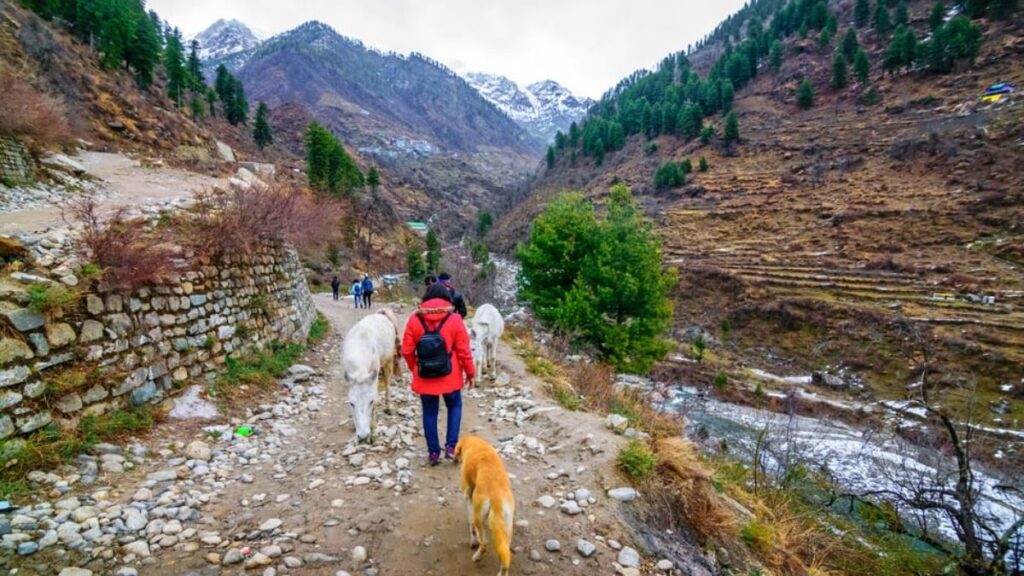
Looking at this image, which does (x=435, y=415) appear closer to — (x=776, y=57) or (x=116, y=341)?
(x=116, y=341)

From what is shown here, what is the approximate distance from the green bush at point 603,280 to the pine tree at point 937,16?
103819 millimetres

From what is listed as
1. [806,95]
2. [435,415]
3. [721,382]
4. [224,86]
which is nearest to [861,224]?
[721,382]

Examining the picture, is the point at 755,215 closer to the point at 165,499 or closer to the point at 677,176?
the point at 677,176

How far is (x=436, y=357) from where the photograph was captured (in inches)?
196

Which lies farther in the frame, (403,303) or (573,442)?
(403,303)

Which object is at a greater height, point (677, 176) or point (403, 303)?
point (677, 176)

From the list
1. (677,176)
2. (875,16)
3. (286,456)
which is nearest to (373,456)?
(286,456)

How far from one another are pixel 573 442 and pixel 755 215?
61196mm

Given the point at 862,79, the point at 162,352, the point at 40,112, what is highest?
the point at 862,79

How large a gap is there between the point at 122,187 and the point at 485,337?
528 inches

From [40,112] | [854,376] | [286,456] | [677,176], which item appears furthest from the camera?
[677,176]

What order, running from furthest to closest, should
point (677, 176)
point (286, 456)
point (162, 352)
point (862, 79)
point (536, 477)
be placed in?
point (862, 79) < point (677, 176) < point (162, 352) < point (286, 456) < point (536, 477)

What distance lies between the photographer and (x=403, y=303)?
2483 centimetres

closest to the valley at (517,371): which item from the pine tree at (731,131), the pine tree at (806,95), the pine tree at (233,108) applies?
the pine tree at (233,108)
